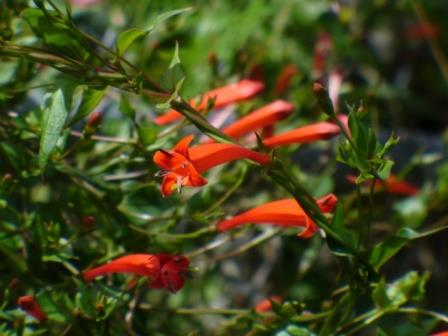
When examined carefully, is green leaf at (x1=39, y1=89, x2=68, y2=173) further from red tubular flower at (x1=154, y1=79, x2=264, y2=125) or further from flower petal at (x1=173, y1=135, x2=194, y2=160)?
red tubular flower at (x1=154, y1=79, x2=264, y2=125)

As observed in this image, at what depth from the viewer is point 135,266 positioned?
155 centimetres

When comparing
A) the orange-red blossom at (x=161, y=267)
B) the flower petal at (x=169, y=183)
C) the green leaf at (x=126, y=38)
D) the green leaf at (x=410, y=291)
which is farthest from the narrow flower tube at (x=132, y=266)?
the green leaf at (x=410, y=291)

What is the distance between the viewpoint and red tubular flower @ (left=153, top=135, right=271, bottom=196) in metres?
1.44

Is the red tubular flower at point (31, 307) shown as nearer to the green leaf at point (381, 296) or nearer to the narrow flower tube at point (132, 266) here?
the narrow flower tube at point (132, 266)

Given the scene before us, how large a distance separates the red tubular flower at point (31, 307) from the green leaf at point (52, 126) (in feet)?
0.67

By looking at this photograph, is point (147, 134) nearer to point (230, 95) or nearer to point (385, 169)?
point (230, 95)

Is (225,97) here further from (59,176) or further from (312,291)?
(312,291)

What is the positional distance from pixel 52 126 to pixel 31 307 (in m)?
0.28

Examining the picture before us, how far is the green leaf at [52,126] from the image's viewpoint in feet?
4.71

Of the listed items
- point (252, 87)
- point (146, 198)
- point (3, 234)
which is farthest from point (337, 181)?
point (3, 234)

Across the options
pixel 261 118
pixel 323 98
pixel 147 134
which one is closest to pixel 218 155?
pixel 323 98

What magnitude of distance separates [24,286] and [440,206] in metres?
1.23

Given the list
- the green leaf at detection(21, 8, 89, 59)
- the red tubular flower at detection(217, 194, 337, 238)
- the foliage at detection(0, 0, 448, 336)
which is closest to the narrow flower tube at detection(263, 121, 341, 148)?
the foliage at detection(0, 0, 448, 336)

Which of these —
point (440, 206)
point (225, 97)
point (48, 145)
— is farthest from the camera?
point (440, 206)
